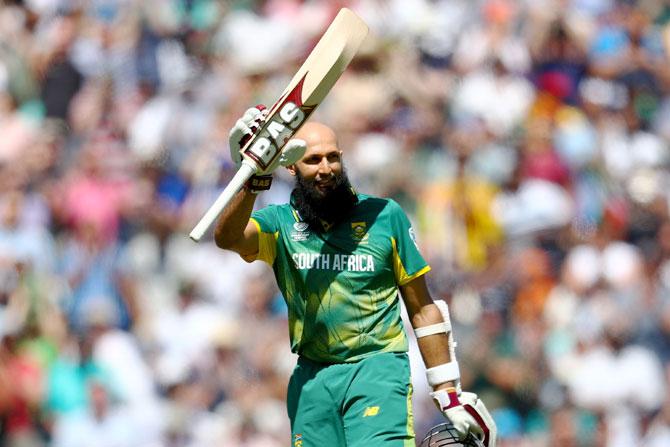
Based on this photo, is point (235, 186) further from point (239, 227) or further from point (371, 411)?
point (371, 411)

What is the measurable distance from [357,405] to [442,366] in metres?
0.41

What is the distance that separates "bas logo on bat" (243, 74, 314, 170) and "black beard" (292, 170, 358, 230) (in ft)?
1.23

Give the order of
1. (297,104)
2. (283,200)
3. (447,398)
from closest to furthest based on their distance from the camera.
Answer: (297,104) → (447,398) → (283,200)

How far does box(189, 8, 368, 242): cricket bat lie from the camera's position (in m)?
5.26

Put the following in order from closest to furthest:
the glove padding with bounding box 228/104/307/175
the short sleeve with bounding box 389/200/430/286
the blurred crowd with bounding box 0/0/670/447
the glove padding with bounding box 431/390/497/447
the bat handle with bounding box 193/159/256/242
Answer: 1. the bat handle with bounding box 193/159/256/242
2. the glove padding with bounding box 228/104/307/175
3. the glove padding with bounding box 431/390/497/447
4. the short sleeve with bounding box 389/200/430/286
5. the blurred crowd with bounding box 0/0/670/447

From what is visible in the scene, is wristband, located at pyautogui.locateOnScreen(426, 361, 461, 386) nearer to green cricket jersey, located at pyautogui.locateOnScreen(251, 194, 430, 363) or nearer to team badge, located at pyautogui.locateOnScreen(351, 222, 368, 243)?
green cricket jersey, located at pyautogui.locateOnScreen(251, 194, 430, 363)

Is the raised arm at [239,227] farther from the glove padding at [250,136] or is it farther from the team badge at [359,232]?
the team badge at [359,232]

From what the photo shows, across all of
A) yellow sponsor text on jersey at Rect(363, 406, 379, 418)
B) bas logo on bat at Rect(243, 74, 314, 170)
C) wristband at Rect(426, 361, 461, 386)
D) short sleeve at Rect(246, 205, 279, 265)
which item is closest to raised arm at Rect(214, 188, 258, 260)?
short sleeve at Rect(246, 205, 279, 265)

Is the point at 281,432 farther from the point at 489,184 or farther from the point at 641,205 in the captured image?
the point at 641,205

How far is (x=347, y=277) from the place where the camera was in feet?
18.2

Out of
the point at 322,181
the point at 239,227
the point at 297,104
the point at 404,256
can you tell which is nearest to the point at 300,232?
the point at 322,181

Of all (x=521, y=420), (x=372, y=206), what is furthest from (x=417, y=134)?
(x=372, y=206)

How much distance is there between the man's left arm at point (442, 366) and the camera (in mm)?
5488

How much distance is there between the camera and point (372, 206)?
568cm
